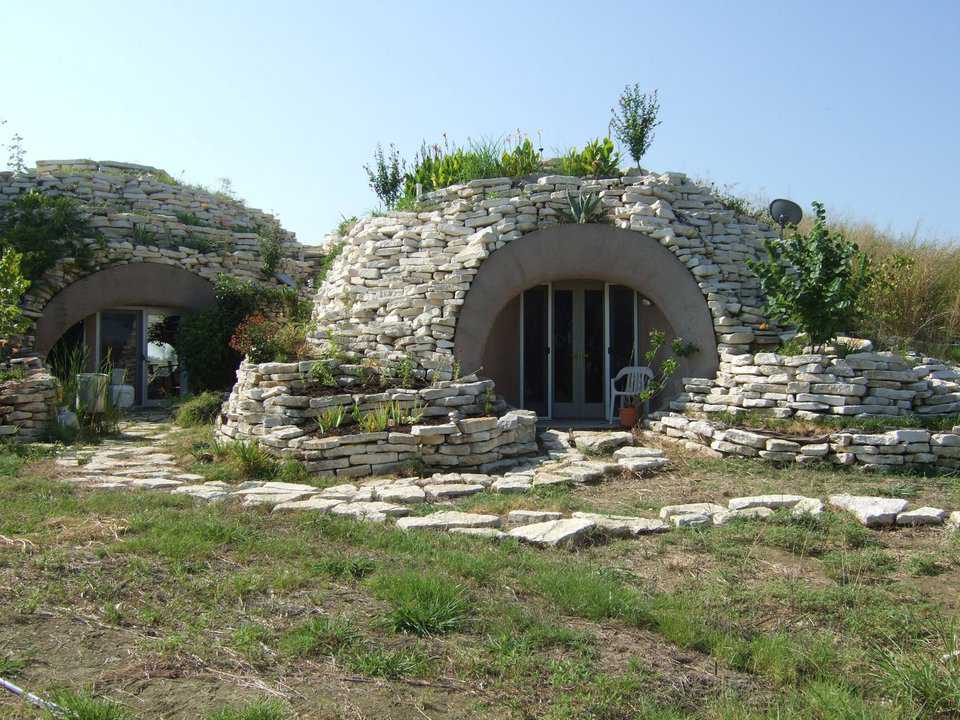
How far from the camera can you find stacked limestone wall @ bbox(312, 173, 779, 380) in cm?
1011

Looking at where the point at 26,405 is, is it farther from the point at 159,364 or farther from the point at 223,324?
the point at 159,364

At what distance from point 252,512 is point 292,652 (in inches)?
103

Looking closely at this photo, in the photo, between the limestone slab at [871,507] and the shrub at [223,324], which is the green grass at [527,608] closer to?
the limestone slab at [871,507]

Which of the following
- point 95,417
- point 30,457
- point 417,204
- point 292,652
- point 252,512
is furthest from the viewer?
point 417,204

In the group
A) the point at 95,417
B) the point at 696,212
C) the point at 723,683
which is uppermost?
the point at 696,212

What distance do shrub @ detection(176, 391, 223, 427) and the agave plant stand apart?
19.7 ft

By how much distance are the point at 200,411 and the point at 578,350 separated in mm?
5981

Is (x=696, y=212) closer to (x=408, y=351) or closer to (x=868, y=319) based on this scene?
(x=868, y=319)

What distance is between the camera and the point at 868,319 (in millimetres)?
10570

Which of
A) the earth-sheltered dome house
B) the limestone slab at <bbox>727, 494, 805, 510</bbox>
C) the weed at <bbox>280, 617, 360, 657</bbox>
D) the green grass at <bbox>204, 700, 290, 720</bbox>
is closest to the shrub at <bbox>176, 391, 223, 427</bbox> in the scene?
the earth-sheltered dome house

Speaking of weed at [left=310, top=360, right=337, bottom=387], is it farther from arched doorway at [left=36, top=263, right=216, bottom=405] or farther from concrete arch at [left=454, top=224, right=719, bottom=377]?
→ arched doorway at [left=36, top=263, right=216, bottom=405]

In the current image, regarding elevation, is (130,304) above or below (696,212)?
below

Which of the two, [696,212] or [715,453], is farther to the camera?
[696,212]

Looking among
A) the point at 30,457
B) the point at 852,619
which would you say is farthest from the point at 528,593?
the point at 30,457
